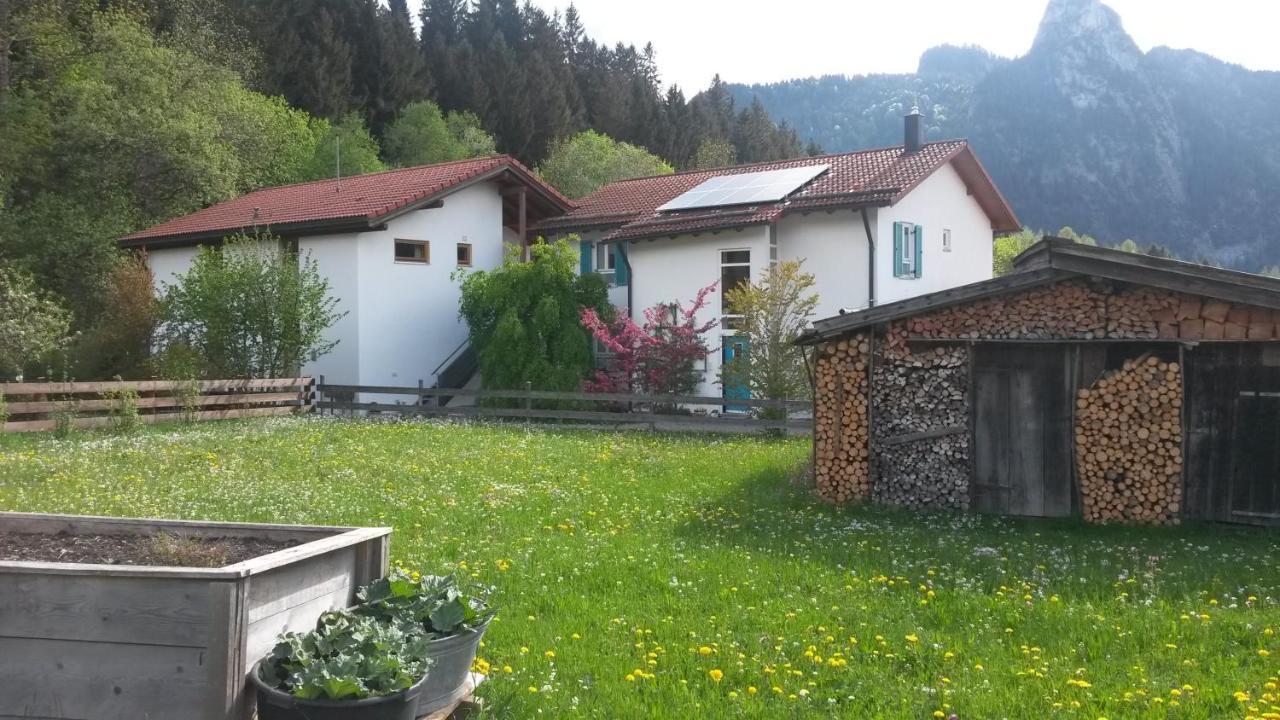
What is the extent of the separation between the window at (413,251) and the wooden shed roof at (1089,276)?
18.6m

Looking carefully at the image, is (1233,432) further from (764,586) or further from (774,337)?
(774,337)

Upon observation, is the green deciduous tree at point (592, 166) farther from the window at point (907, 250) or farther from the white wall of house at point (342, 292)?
the window at point (907, 250)

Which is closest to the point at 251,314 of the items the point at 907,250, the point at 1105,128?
the point at 907,250

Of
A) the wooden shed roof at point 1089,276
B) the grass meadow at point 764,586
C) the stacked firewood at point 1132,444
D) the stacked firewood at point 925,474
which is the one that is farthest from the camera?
the stacked firewood at point 925,474

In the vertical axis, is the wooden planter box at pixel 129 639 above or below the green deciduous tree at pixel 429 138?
below

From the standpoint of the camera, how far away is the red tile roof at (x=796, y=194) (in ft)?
83.8

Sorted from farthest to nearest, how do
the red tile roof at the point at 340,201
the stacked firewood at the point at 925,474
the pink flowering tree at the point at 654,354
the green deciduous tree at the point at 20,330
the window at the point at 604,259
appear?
the window at the point at 604,259, the red tile roof at the point at 340,201, the pink flowering tree at the point at 654,354, the green deciduous tree at the point at 20,330, the stacked firewood at the point at 925,474

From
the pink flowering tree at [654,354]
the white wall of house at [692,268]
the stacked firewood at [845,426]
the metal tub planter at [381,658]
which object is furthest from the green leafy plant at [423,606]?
the white wall of house at [692,268]

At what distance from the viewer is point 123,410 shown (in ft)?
63.4

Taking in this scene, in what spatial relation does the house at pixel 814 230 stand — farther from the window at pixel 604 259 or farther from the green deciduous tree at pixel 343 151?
the green deciduous tree at pixel 343 151

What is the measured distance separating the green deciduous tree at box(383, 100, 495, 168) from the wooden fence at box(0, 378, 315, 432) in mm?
30957

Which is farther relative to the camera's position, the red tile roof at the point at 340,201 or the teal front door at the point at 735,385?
the red tile roof at the point at 340,201

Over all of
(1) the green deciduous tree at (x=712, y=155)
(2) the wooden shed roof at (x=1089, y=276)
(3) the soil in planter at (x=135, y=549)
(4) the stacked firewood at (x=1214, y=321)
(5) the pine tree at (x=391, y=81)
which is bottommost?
(3) the soil in planter at (x=135, y=549)

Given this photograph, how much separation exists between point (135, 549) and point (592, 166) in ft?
165
